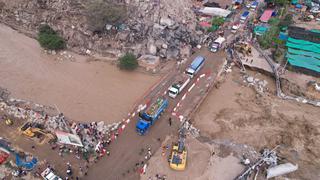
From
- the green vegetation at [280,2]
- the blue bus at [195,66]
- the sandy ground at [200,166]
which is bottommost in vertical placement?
the sandy ground at [200,166]

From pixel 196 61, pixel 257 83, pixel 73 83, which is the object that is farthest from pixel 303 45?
pixel 73 83

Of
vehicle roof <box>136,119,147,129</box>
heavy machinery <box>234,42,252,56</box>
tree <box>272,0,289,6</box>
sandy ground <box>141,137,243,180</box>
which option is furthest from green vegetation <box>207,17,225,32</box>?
sandy ground <box>141,137,243,180</box>

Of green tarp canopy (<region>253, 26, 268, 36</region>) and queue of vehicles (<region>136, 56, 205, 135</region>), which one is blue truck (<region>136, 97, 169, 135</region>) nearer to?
queue of vehicles (<region>136, 56, 205, 135</region>)

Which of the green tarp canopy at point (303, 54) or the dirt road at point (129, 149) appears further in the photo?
the green tarp canopy at point (303, 54)

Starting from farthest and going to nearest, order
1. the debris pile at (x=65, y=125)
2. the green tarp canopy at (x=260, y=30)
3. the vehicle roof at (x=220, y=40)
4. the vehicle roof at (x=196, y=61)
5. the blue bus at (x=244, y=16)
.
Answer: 1. the blue bus at (x=244, y=16)
2. the green tarp canopy at (x=260, y=30)
3. the vehicle roof at (x=220, y=40)
4. the vehicle roof at (x=196, y=61)
5. the debris pile at (x=65, y=125)

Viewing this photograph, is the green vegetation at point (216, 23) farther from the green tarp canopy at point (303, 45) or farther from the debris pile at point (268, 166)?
the debris pile at point (268, 166)

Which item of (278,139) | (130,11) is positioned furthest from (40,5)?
(278,139)

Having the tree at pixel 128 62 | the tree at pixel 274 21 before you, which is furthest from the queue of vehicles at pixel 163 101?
the tree at pixel 274 21
